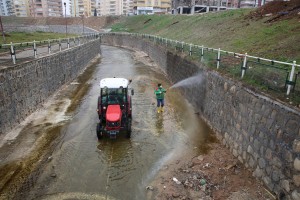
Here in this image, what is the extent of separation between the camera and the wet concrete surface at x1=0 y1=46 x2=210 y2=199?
28.3ft

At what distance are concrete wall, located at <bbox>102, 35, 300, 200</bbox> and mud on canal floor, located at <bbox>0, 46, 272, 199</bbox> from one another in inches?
22.0

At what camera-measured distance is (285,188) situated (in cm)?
715

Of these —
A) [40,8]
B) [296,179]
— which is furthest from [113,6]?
[296,179]

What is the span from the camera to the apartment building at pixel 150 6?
117m

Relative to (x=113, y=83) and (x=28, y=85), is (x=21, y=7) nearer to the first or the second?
(x=28, y=85)

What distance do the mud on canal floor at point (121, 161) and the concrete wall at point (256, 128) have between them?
558mm

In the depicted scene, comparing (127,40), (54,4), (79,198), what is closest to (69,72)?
(79,198)

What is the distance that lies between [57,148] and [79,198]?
12.2 feet

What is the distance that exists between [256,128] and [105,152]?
235 inches

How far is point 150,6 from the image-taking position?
4624 inches

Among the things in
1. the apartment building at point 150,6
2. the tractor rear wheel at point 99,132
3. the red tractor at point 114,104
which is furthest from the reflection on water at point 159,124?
the apartment building at point 150,6

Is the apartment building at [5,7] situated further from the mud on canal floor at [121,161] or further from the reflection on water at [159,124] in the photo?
the reflection on water at [159,124]

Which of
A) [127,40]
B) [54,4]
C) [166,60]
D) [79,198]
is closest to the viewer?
[79,198]

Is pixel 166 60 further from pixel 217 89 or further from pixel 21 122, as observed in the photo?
pixel 21 122
